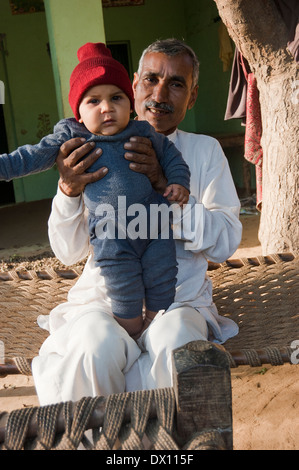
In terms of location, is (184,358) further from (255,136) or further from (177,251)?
(255,136)

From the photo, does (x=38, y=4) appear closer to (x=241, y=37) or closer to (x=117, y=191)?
(x=241, y=37)

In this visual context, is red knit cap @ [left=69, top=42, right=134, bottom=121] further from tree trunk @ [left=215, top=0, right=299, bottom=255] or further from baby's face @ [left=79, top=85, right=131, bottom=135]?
tree trunk @ [left=215, top=0, right=299, bottom=255]

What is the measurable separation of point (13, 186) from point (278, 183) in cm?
569

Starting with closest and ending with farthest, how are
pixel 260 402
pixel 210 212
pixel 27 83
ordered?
1. pixel 210 212
2. pixel 260 402
3. pixel 27 83

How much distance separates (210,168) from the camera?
2.09 m

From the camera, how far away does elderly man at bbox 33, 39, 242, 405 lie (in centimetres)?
157

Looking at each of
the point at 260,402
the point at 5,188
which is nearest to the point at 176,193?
the point at 260,402

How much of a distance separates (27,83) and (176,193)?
7.00 m

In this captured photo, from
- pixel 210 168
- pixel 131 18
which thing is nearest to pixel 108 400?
pixel 210 168

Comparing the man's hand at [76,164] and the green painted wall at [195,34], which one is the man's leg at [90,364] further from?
the green painted wall at [195,34]

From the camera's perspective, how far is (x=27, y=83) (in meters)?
8.08

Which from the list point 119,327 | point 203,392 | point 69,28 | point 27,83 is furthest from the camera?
point 27,83

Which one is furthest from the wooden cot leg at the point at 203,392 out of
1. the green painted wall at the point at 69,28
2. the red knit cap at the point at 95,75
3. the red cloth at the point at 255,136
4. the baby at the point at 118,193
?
the green painted wall at the point at 69,28

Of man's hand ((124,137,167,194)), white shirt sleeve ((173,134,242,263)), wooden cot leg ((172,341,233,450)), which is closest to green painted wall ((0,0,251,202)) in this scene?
white shirt sleeve ((173,134,242,263))
